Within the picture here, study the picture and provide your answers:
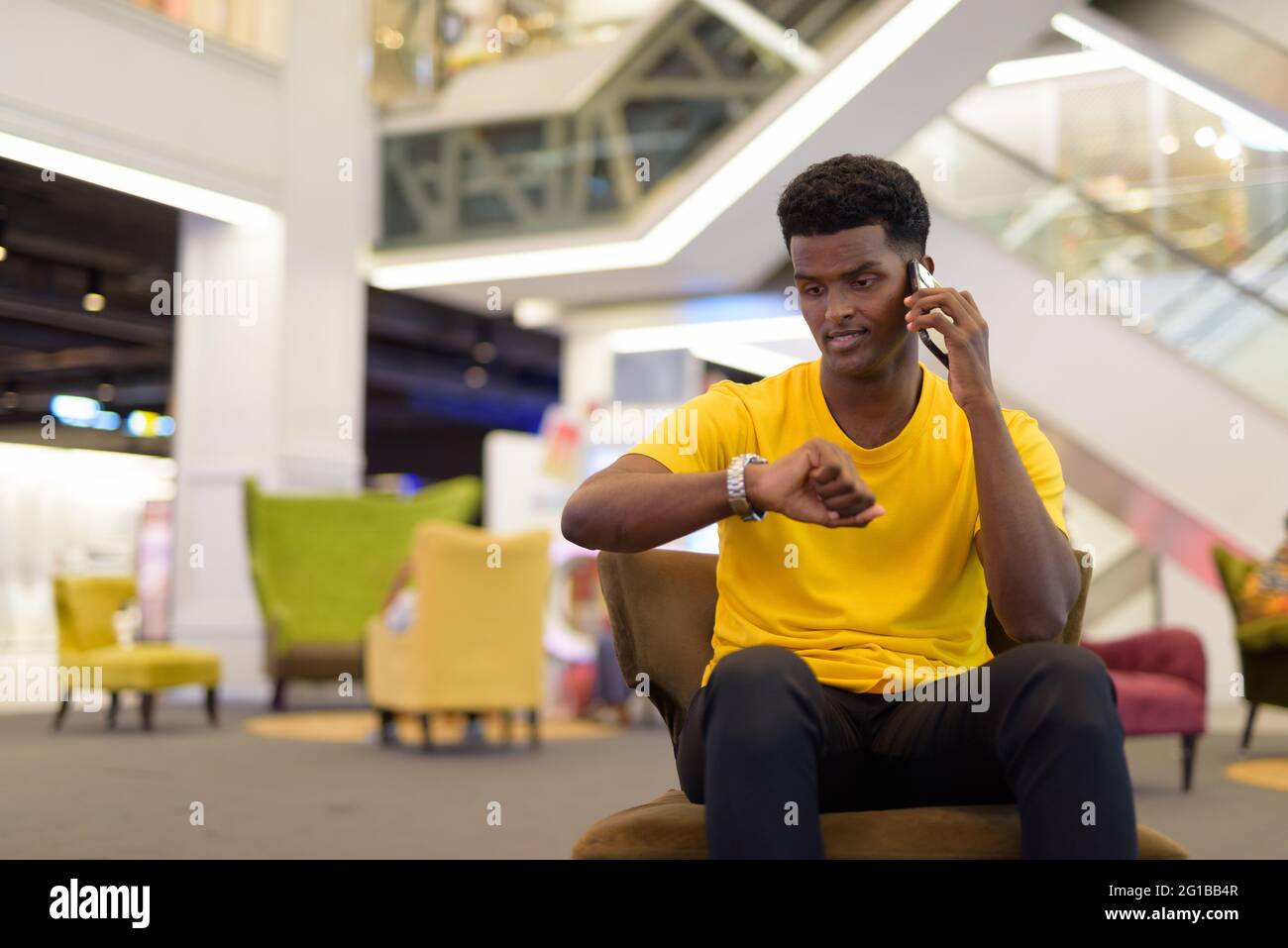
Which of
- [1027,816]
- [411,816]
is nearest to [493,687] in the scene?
[411,816]

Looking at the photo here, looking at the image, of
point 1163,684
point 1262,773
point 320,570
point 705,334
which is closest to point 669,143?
point 705,334

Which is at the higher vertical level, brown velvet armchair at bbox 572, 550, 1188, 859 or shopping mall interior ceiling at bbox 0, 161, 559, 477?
shopping mall interior ceiling at bbox 0, 161, 559, 477

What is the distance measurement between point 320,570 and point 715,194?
350 cm

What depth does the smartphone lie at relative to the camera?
1.46 m

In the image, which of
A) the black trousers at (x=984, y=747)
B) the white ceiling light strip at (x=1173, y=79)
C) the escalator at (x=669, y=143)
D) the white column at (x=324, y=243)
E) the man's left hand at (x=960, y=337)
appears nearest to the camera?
the black trousers at (x=984, y=747)

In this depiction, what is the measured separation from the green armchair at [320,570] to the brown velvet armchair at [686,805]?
580cm

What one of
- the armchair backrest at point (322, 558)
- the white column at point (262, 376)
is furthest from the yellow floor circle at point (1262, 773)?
the white column at point (262, 376)

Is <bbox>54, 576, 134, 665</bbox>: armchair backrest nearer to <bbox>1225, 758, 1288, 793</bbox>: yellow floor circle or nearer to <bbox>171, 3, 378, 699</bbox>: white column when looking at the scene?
<bbox>171, 3, 378, 699</bbox>: white column

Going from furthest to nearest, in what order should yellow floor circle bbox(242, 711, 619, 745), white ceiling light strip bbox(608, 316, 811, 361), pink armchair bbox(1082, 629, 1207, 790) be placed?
1. white ceiling light strip bbox(608, 316, 811, 361)
2. yellow floor circle bbox(242, 711, 619, 745)
3. pink armchair bbox(1082, 629, 1207, 790)

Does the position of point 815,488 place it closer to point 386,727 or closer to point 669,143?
point 386,727

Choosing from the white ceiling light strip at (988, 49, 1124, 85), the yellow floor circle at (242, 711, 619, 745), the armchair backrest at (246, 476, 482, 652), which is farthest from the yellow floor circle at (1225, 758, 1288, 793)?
the white ceiling light strip at (988, 49, 1124, 85)

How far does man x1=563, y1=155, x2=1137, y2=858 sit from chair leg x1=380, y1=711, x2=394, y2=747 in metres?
4.63

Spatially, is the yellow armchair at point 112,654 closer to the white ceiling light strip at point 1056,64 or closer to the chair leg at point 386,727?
the chair leg at point 386,727

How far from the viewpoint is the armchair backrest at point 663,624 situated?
158 cm
